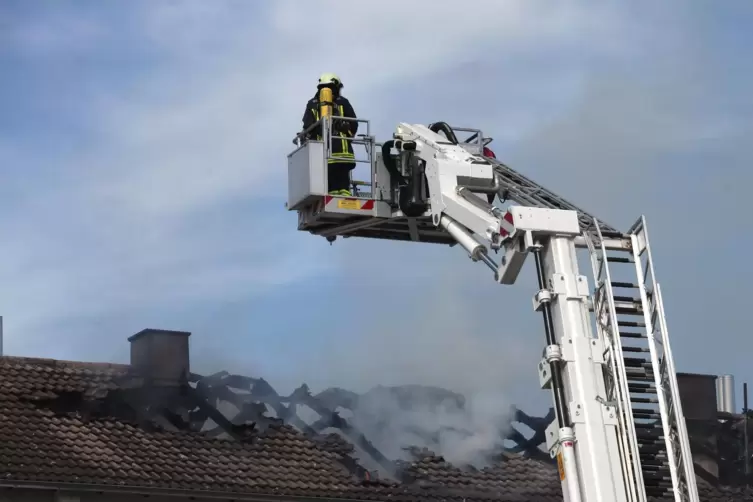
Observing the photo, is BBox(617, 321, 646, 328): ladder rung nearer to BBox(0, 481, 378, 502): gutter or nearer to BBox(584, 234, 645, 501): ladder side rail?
BBox(584, 234, 645, 501): ladder side rail

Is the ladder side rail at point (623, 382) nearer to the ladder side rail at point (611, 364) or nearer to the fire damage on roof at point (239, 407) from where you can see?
the ladder side rail at point (611, 364)

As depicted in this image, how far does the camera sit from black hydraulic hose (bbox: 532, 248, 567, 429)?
11.0m

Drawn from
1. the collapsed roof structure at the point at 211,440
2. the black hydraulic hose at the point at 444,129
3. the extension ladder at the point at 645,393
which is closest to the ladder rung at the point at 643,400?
the extension ladder at the point at 645,393

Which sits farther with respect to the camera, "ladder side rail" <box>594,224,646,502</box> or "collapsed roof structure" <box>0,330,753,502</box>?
"collapsed roof structure" <box>0,330,753,502</box>

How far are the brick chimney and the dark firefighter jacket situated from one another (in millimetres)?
8911

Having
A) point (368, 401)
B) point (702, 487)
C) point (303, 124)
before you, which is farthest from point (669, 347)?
point (702, 487)

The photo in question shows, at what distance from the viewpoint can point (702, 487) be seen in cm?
2606

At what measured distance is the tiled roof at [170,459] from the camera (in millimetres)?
20906

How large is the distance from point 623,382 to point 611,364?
19 centimetres

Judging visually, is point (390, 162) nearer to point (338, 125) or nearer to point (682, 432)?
point (338, 125)

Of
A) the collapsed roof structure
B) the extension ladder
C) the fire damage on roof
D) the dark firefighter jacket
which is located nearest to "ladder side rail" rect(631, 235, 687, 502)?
the extension ladder

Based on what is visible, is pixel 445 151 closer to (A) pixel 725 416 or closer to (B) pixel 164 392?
(B) pixel 164 392

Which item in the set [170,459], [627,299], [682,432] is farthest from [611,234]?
[170,459]

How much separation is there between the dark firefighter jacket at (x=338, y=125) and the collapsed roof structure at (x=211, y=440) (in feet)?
24.4
